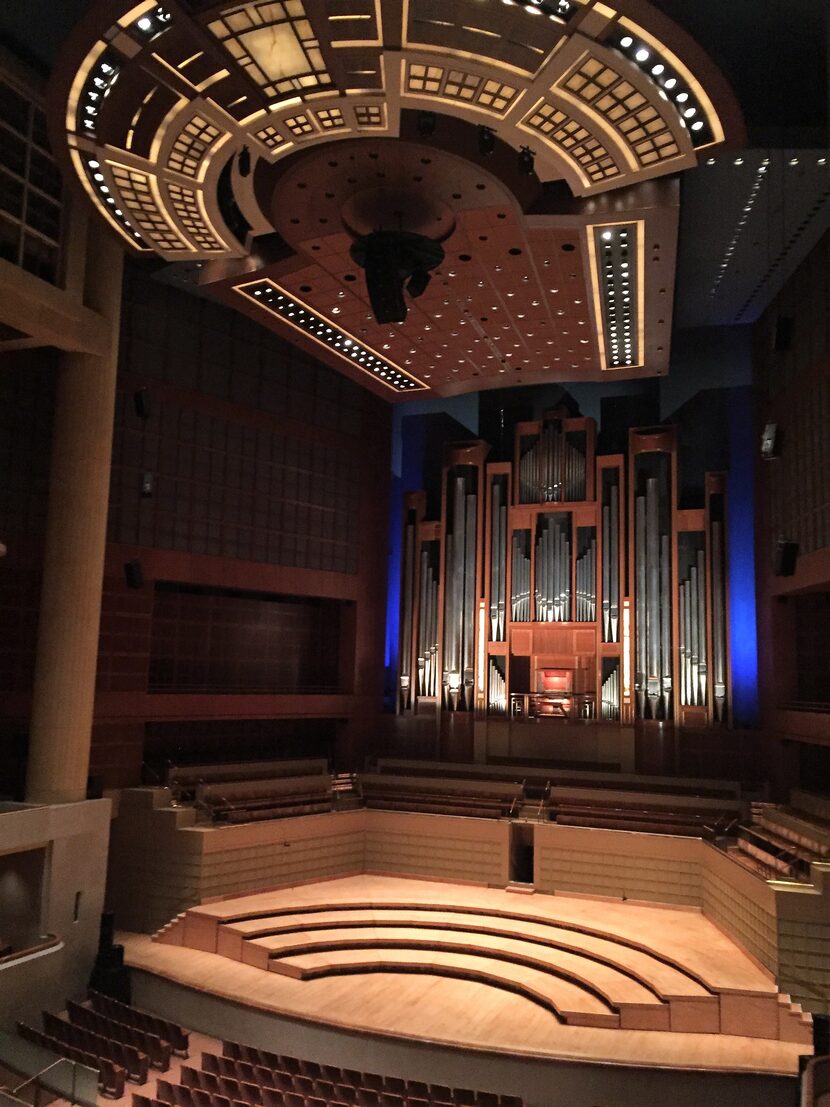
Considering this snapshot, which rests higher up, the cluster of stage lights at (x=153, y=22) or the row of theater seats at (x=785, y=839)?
the cluster of stage lights at (x=153, y=22)

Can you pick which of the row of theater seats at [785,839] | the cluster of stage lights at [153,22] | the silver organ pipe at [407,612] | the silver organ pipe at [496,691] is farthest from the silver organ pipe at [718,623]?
the cluster of stage lights at [153,22]

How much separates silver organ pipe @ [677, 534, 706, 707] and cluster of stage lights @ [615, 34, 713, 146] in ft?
20.9

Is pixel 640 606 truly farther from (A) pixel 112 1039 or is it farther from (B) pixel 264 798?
(A) pixel 112 1039

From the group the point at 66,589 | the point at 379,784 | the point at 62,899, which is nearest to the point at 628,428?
the point at 379,784

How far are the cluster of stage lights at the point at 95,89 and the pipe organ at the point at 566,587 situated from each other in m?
7.60

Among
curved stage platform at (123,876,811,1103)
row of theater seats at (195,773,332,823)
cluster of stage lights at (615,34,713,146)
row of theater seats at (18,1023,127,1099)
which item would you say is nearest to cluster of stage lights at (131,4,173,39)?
cluster of stage lights at (615,34,713,146)

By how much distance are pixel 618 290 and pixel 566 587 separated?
4984mm

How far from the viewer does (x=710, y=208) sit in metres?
8.73

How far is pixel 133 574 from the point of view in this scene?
10008mm

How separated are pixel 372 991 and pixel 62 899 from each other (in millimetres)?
3124

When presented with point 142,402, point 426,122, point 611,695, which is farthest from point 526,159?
point 611,695

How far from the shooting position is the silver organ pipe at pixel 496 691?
11.9 meters

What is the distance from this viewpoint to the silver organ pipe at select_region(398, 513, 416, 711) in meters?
12.5

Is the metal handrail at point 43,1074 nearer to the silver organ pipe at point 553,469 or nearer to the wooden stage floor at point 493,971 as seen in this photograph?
the wooden stage floor at point 493,971
